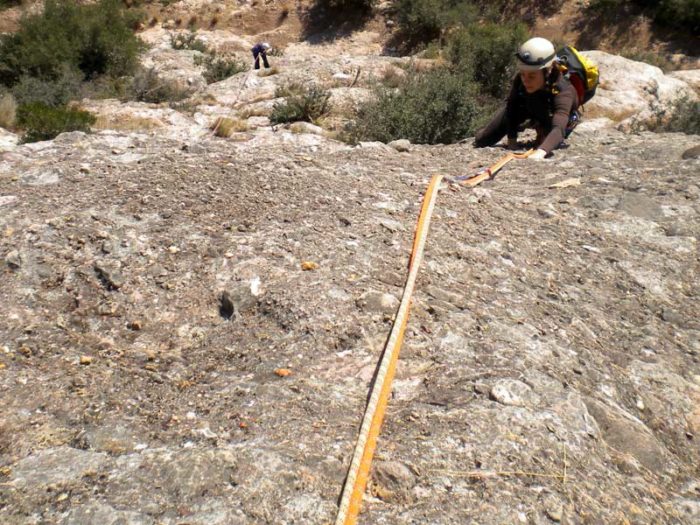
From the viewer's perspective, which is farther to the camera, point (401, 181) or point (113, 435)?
point (401, 181)

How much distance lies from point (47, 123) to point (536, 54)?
4659mm

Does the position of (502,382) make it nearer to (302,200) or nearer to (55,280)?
(302,200)

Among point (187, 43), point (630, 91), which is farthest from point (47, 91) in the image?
point (630, 91)

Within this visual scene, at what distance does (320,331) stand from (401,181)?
5.41 feet

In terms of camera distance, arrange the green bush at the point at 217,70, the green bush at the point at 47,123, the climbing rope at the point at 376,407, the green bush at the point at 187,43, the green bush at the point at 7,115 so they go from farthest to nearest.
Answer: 1. the green bush at the point at 187,43
2. the green bush at the point at 217,70
3. the green bush at the point at 7,115
4. the green bush at the point at 47,123
5. the climbing rope at the point at 376,407

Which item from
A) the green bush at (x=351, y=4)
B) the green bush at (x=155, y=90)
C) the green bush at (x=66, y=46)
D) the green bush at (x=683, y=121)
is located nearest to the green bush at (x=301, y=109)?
the green bush at (x=155, y=90)

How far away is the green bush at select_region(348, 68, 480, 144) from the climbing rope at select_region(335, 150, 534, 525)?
3.03m

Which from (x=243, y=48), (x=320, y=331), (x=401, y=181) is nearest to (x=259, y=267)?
(x=320, y=331)

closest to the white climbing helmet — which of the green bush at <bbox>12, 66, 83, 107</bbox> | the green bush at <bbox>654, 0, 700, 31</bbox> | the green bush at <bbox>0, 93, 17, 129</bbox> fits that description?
the green bush at <bbox>0, 93, 17, 129</bbox>

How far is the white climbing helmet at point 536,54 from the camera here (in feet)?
13.7

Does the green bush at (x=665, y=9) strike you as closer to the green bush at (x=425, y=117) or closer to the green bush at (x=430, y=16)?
the green bush at (x=430, y=16)

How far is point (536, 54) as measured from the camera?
165 inches

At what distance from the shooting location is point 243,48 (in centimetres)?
1767

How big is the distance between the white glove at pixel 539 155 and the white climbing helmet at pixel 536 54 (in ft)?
2.07
